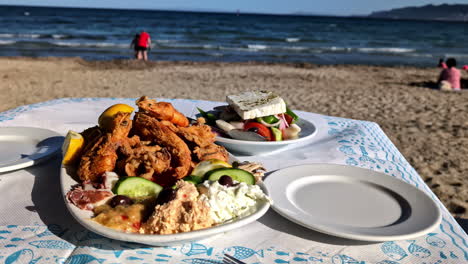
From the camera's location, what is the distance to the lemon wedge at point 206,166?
1.52 metres

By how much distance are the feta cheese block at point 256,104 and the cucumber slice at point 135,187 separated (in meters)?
0.86

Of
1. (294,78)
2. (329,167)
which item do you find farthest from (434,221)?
(294,78)

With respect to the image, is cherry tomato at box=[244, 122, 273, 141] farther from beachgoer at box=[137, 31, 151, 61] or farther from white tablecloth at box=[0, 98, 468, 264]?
beachgoer at box=[137, 31, 151, 61]

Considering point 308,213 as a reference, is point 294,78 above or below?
below

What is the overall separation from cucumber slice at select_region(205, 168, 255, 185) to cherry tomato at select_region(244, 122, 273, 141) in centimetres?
59

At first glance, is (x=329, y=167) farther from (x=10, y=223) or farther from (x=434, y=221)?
(x=10, y=223)

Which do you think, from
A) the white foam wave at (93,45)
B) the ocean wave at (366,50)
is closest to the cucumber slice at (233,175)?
the white foam wave at (93,45)

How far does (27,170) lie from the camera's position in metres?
1.76

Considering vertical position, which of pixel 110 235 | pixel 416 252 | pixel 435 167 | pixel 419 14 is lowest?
pixel 435 167

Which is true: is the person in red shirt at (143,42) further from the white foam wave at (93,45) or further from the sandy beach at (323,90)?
the white foam wave at (93,45)

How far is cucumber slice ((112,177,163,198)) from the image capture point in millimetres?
1356

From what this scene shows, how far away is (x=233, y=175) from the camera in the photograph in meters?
1.45

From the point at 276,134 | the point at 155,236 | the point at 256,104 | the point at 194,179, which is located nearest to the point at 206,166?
the point at 194,179

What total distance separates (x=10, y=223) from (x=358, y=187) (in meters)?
1.38
